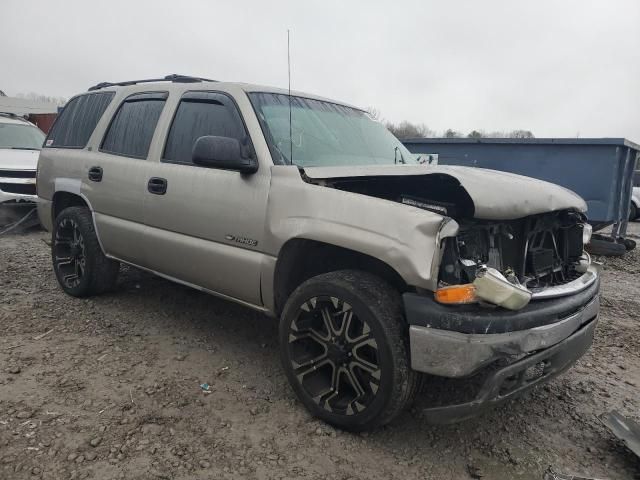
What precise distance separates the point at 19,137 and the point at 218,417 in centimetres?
835

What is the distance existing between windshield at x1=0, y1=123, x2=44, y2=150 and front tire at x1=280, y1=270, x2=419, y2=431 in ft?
26.6

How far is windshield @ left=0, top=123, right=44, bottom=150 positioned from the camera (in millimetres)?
8852

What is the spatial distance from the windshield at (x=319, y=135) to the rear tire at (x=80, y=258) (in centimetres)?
204

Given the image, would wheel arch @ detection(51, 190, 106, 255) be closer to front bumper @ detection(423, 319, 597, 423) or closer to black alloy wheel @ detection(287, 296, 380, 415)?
black alloy wheel @ detection(287, 296, 380, 415)

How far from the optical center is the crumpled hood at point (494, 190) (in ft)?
7.95

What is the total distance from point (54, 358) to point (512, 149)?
6.71 m

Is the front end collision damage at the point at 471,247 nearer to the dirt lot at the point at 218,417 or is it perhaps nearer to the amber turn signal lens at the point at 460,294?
the amber turn signal lens at the point at 460,294

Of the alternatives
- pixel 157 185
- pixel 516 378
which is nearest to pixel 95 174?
pixel 157 185

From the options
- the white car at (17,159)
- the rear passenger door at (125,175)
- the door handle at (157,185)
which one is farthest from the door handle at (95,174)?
the white car at (17,159)

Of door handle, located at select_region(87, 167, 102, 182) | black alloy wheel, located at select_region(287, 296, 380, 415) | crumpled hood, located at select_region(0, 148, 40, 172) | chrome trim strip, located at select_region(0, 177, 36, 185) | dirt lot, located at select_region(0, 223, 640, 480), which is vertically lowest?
dirt lot, located at select_region(0, 223, 640, 480)

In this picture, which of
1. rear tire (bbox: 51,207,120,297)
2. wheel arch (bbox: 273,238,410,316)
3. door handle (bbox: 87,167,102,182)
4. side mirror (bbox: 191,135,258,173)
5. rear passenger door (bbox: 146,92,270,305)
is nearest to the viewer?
wheel arch (bbox: 273,238,410,316)

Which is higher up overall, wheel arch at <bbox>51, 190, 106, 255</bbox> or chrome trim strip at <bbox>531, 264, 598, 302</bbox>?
wheel arch at <bbox>51, 190, 106, 255</bbox>

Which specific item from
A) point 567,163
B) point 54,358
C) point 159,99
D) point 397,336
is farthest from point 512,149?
point 54,358

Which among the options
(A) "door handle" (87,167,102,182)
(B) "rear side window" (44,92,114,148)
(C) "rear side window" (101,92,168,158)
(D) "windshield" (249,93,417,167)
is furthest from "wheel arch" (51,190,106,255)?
(D) "windshield" (249,93,417,167)
